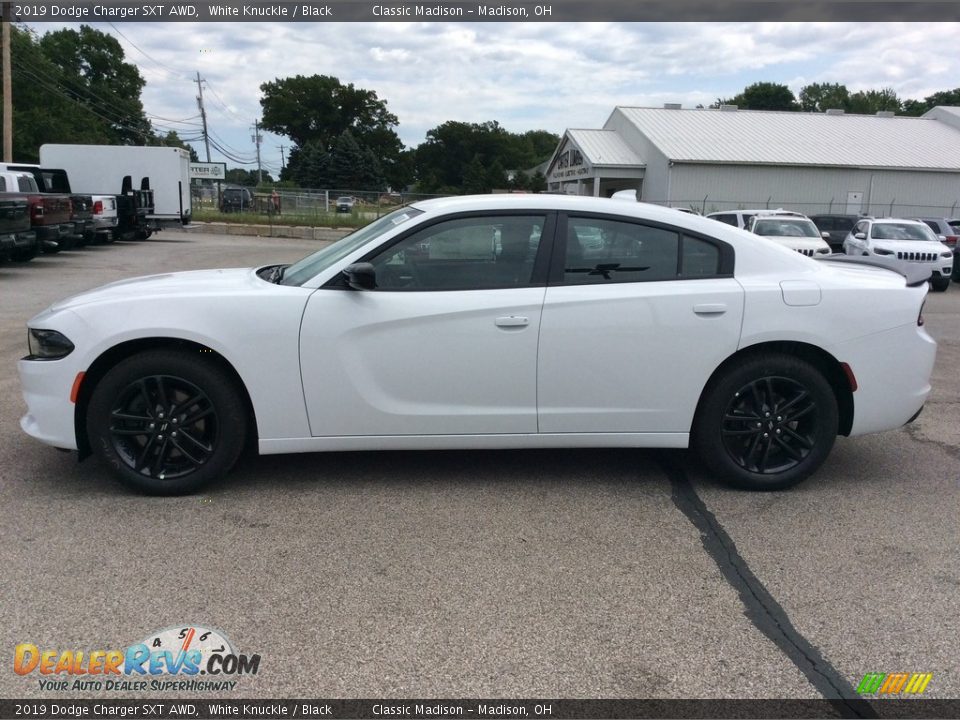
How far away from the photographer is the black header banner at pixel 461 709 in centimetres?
252

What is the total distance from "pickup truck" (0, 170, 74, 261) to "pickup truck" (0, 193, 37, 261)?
14.4 inches

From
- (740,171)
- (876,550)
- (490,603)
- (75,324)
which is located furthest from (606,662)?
(740,171)

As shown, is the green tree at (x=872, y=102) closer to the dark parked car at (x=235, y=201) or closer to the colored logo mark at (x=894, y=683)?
the dark parked car at (x=235, y=201)

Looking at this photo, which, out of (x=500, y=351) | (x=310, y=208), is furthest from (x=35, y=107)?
(x=500, y=351)

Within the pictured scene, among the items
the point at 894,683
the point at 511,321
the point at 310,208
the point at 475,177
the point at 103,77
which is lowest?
the point at 894,683

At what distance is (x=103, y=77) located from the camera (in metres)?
76.6

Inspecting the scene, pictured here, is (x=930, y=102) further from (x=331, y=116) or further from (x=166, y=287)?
(x=166, y=287)

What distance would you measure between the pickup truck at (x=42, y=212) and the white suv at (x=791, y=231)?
1478 centimetres

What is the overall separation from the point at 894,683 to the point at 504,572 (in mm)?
1523

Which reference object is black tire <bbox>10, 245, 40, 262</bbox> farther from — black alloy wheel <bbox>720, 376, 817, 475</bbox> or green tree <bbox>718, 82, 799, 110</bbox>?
green tree <bbox>718, 82, 799, 110</bbox>

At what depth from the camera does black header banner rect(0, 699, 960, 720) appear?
99.1 inches

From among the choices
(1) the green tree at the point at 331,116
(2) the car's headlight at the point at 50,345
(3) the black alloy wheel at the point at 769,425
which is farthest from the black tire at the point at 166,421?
(1) the green tree at the point at 331,116

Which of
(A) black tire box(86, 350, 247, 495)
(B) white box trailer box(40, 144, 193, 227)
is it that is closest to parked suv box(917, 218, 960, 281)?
(A) black tire box(86, 350, 247, 495)

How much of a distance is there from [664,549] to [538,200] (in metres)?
2.00
